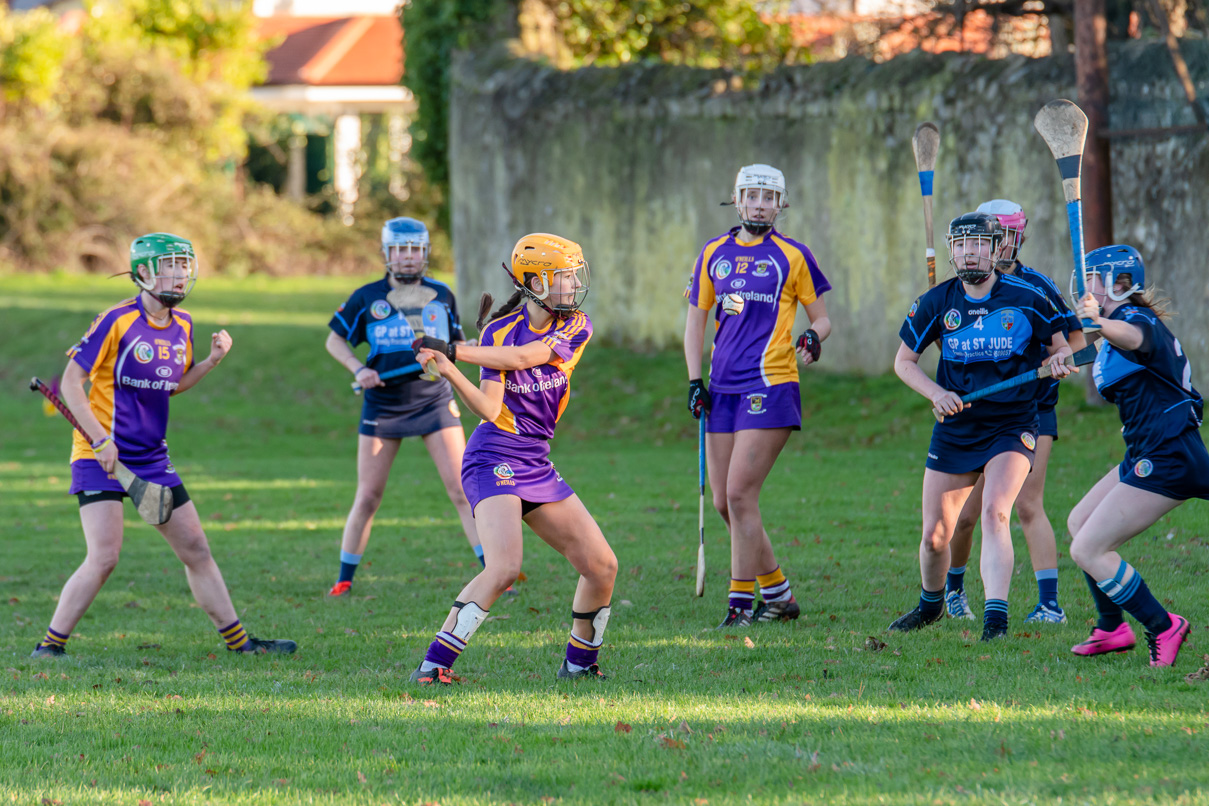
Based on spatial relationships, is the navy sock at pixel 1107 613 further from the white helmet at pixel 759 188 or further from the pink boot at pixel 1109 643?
the white helmet at pixel 759 188

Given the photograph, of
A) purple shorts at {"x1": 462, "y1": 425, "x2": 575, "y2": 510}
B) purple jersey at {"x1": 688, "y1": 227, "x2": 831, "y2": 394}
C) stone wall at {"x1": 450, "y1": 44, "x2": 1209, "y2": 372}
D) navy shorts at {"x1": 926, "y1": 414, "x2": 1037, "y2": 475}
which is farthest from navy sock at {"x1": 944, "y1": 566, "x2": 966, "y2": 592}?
stone wall at {"x1": 450, "y1": 44, "x2": 1209, "y2": 372}

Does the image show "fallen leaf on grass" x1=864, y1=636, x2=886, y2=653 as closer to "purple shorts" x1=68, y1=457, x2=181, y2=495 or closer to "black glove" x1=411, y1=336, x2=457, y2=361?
"black glove" x1=411, y1=336, x2=457, y2=361

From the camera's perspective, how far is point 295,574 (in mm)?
9258

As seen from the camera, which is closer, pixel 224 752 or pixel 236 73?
pixel 224 752

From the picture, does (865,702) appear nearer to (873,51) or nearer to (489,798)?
(489,798)

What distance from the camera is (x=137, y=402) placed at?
6.66 metres

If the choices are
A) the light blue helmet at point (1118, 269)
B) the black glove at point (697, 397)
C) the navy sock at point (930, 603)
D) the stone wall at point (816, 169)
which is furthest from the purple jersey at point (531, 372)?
the stone wall at point (816, 169)

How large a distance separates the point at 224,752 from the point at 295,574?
14.8ft

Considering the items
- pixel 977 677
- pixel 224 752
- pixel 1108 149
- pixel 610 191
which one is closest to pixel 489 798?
pixel 224 752

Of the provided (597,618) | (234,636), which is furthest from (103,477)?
(597,618)

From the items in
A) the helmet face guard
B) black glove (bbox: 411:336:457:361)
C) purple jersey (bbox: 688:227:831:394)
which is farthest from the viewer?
purple jersey (bbox: 688:227:831:394)

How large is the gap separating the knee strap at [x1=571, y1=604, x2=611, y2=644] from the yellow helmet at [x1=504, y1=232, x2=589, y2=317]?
127cm

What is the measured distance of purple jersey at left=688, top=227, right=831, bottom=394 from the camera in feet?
22.9

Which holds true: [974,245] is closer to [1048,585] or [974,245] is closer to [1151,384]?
[1151,384]
